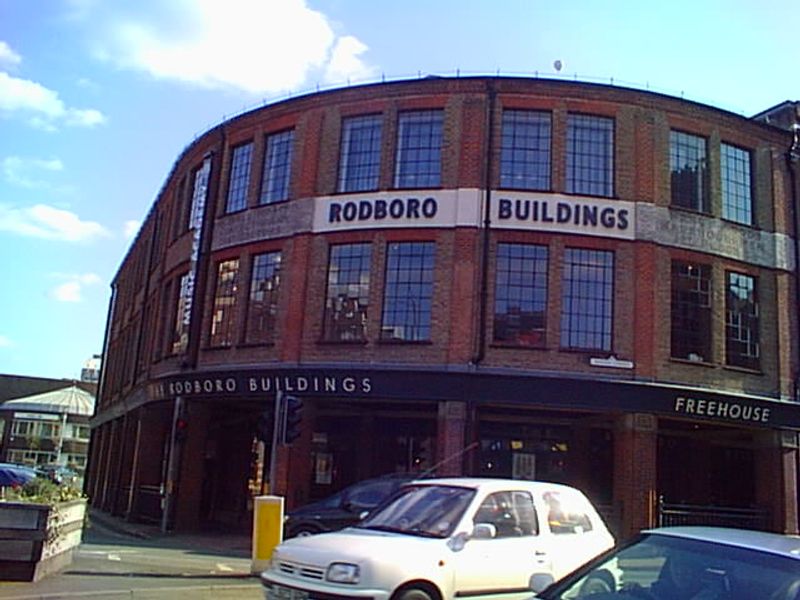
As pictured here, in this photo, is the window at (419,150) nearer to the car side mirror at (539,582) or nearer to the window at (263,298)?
the window at (263,298)

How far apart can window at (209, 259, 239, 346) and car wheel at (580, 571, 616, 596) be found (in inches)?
728

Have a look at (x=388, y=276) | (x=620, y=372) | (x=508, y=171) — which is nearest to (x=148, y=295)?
(x=388, y=276)

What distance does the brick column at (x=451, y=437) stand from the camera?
18.8 meters

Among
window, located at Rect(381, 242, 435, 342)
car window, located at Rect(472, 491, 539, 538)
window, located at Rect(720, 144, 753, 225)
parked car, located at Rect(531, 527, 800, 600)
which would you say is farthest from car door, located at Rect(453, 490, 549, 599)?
window, located at Rect(720, 144, 753, 225)

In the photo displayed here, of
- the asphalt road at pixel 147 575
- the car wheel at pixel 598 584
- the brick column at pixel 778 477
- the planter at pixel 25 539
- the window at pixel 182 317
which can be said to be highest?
the window at pixel 182 317

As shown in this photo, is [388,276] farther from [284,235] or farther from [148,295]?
[148,295]

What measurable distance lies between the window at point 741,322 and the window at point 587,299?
3611 millimetres

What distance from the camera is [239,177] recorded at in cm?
2434

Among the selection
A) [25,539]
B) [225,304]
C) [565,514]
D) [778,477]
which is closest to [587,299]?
[778,477]

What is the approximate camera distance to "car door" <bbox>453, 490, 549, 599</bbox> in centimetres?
769

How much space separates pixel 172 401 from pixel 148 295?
317 inches

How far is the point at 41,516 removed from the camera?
10586mm

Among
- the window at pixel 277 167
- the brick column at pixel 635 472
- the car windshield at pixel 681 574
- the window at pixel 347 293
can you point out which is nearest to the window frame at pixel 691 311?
the brick column at pixel 635 472

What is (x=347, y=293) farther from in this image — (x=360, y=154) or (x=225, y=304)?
(x=225, y=304)
